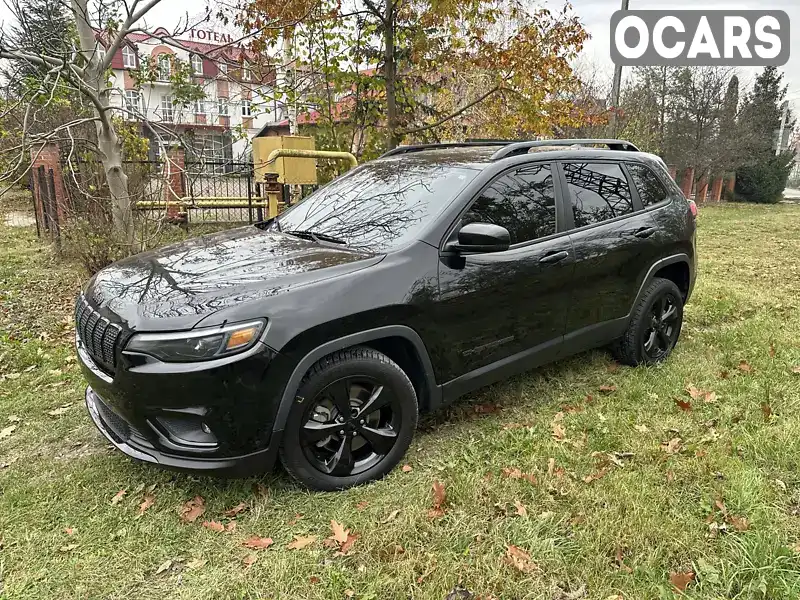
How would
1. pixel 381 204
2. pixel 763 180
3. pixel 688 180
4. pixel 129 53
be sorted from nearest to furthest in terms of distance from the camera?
1. pixel 381 204
2. pixel 129 53
3. pixel 688 180
4. pixel 763 180

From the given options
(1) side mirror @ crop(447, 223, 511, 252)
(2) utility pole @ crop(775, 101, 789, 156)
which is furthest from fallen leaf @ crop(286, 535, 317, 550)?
(2) utility pole @ crop(775, 101, 789, 156)

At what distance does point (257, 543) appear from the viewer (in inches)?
102

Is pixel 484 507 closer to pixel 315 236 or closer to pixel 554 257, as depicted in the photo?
pixel 554 257

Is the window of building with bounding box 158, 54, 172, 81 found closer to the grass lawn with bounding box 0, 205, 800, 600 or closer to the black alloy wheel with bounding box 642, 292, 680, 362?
the grass lawn with bounding box 0, 205, 800, 600

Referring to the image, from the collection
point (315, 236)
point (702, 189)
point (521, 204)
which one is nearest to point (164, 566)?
point (315, 236)

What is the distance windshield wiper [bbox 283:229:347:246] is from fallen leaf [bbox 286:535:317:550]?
1533 mm

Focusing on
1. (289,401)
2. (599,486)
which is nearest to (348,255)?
(289,401)

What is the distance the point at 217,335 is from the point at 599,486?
2.04 meters

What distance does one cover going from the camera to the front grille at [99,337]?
8.57 feet

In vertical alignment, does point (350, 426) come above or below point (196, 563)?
above

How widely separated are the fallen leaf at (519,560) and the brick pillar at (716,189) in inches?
1055

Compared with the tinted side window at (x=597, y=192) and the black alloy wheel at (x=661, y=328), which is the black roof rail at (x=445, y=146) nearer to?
the tinted side window at (x=597, y=192)

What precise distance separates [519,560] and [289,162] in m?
6.83

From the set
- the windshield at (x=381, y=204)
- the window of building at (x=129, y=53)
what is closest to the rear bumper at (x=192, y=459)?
the windshield at (x=381, y=204)
